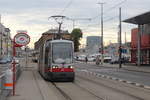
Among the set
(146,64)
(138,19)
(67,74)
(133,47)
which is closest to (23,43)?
(67,74)

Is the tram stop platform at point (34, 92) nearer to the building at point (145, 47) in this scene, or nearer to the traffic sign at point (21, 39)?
the traffic sign at point (21, 39)

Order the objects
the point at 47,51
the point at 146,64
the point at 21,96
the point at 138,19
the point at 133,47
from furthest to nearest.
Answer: the point at 133,47 < the point at 146,64 < the point at 138,19 < the point at 47,51 < the point at 21,96

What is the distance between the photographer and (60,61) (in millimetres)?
29281

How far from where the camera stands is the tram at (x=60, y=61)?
29062 mm

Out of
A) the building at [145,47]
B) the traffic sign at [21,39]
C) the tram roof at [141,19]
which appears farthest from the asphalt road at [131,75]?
the building at [145,47]

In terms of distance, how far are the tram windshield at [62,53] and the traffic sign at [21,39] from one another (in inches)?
391

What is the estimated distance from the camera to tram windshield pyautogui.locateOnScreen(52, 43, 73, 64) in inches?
1155

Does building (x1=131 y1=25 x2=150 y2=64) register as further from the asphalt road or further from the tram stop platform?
the tram stop platform

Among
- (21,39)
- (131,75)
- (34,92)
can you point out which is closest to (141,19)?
(131,75)

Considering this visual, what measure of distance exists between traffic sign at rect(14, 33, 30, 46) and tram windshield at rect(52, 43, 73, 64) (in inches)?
391

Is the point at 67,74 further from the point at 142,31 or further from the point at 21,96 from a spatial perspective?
the point at 142,31

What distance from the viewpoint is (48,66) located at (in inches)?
1169

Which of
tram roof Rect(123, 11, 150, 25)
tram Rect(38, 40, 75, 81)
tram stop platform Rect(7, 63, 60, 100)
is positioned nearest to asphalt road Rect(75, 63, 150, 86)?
tram Rect(38, 40, 75, 81)

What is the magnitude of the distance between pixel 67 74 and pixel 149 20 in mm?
37411
